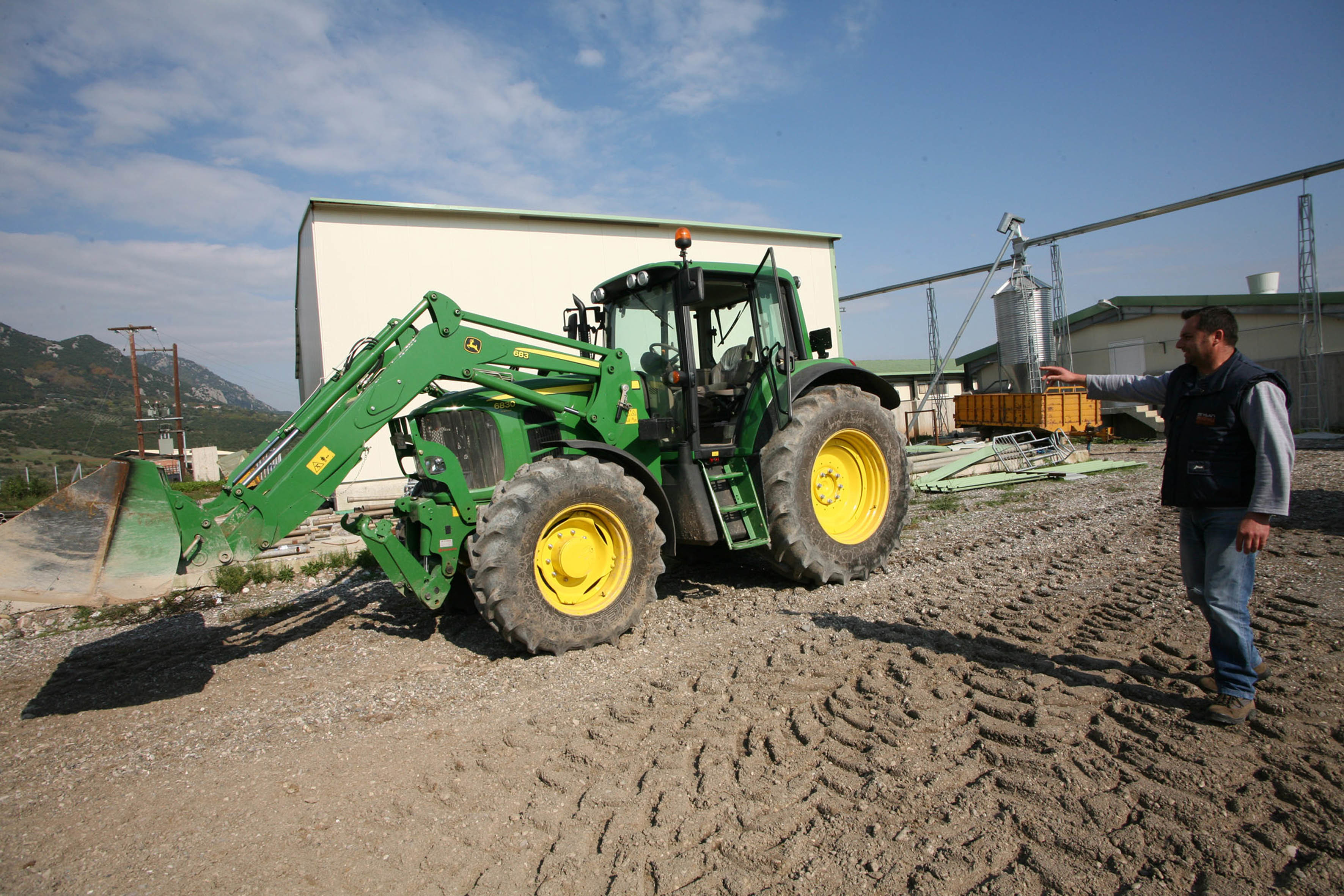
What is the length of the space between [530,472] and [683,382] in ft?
4.60

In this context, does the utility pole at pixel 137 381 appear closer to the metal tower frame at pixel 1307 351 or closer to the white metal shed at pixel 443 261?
the white metal shed at pixel 443 261

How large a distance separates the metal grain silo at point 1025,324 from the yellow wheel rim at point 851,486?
1347 centimetres

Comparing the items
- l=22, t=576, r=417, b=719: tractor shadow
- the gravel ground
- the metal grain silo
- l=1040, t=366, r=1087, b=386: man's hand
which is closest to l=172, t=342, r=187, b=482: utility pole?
l=22, t=576, r=417, b=719: tractor shadow

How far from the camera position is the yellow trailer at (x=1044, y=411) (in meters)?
15.0

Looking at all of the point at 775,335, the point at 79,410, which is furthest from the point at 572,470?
the point at 79,410

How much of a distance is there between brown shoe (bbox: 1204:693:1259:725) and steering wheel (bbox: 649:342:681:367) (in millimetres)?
3576

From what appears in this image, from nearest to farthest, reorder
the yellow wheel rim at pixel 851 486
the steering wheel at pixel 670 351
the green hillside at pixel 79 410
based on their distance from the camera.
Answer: the steering wheel at pixel 670 351
the yellow wheel rim at pixel 851 486
the green hillside at pixel 79 410

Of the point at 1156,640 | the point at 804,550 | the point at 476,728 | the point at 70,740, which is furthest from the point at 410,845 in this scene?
the point at 1156,640

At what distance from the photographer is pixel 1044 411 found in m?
14.9

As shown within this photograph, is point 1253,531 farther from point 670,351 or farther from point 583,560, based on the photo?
point 670,351

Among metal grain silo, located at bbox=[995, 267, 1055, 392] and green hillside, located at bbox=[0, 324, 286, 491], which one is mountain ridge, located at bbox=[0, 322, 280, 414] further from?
metal grain silo, located at bbox=[995, 267, 1055, 392]

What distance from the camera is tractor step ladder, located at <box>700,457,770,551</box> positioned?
5.09 m

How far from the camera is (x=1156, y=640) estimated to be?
12.2ft

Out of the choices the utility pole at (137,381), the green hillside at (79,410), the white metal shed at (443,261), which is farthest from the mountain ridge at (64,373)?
the white metal shed at (443,261)
